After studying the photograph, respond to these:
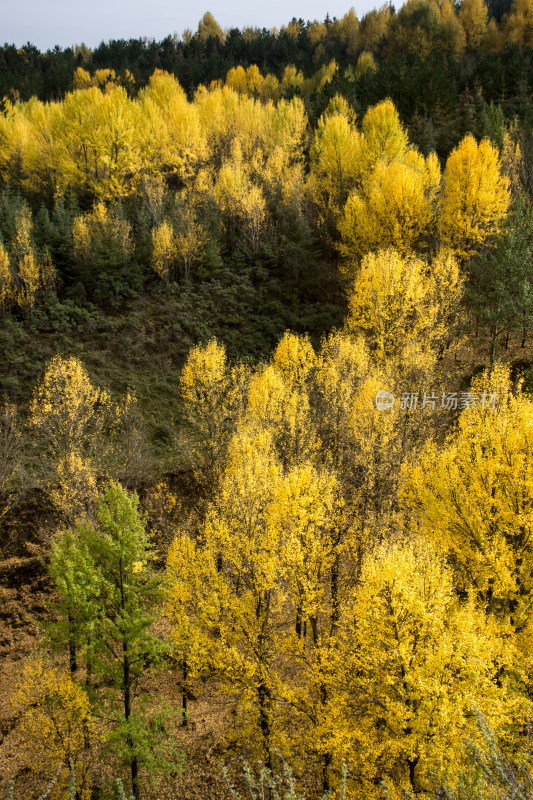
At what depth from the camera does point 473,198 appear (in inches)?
1396

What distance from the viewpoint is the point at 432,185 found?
40.5m

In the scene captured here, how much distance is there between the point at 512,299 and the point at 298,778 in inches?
1062

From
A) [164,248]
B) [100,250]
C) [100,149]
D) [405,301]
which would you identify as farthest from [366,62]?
[405,301]

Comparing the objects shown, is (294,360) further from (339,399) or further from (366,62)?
(366,62)

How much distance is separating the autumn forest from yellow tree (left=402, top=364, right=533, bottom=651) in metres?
0.12

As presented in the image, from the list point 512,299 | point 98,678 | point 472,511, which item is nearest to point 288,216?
point 512,299

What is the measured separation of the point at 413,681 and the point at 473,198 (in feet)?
113

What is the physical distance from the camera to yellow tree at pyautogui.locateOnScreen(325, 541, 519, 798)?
11.3 metres

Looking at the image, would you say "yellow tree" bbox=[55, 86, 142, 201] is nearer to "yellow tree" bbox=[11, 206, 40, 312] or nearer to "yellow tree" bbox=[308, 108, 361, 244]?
"yellow tree" bbox=[11, 206, 40, 312]

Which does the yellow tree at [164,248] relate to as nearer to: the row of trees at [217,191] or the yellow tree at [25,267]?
the row of trees at [217,191]

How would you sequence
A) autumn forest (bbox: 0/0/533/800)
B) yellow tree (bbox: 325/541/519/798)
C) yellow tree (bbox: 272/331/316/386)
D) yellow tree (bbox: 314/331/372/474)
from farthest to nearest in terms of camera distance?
yellow tree (bbox: 272/331/316/386), yellow tree (bbox: 314/331/372/474), autumn forest (bbox: 0/0/533/800), yellow tree (bbox: 325/541/519/798)

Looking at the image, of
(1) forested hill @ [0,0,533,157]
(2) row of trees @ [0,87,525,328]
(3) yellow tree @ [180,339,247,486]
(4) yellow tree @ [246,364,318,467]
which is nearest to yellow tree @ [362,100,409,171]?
(2) row of trees @ [0,87,525,328]

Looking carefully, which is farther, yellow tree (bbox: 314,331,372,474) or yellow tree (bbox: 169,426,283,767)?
yellow tree (bbox: 314,331,372,474)

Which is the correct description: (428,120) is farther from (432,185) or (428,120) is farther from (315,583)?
(315,583)
